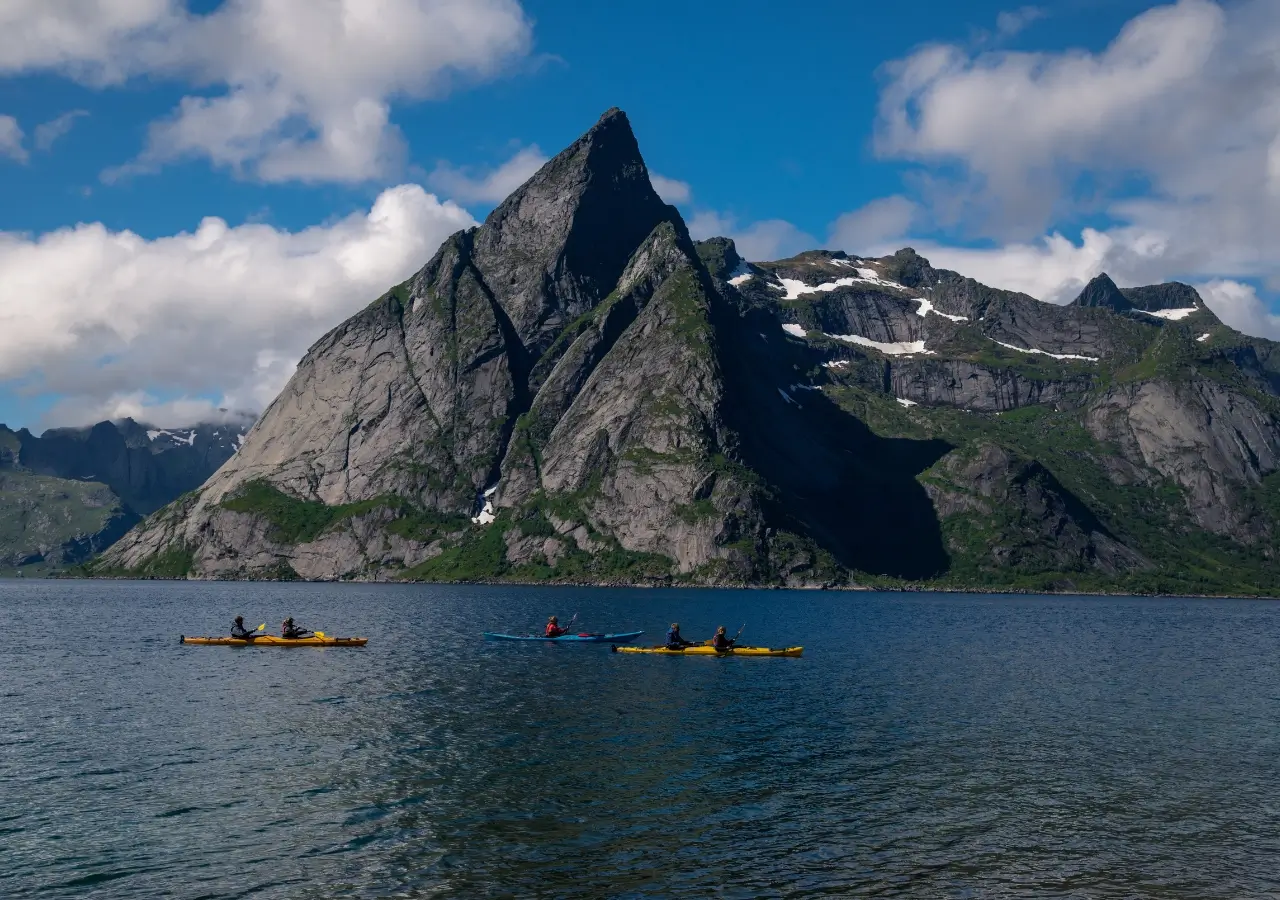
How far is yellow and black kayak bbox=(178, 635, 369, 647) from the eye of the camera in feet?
329

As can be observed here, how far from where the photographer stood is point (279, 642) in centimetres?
10131

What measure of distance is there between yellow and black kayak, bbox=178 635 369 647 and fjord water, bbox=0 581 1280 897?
881 cm

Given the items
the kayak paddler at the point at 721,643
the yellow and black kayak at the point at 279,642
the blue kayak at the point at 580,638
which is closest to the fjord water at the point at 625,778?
the kayak paddler at the point at 721,643

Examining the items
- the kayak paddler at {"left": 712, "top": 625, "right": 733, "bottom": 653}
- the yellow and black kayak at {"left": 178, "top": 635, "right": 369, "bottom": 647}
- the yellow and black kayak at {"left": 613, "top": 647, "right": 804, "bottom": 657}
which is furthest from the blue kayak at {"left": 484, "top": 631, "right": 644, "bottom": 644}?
the kayak paddler at {"left": 712, "top": 625, "right": 733, "bottom": 653}

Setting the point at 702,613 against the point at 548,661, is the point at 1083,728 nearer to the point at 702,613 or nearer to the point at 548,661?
the point at 548,661

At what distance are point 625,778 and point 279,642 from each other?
65584 mm

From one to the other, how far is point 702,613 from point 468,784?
124730mm

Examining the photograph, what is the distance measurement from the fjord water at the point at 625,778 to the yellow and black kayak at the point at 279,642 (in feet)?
28.9

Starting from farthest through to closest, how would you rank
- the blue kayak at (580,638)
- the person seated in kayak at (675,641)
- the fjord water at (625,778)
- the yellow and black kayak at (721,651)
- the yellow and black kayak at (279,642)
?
the blue kayak at (580,638) → the yellow and black kayak at (279,642) → the person seated in kayak at (675,641) → the yellow and black kayak at (721,651) → the fjord water at (625,778)

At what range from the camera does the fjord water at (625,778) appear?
111 ft

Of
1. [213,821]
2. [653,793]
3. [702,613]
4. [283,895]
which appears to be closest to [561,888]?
[283,895]

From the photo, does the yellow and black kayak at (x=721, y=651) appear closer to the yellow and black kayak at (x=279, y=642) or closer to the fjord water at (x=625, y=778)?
the fjord water at (x=625, y=778)

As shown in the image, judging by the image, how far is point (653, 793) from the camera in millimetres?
43188

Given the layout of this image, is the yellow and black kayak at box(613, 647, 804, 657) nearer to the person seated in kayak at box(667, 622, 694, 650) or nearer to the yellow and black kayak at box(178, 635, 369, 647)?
the person seated in kayak at box(667, 622, 694, 650)
